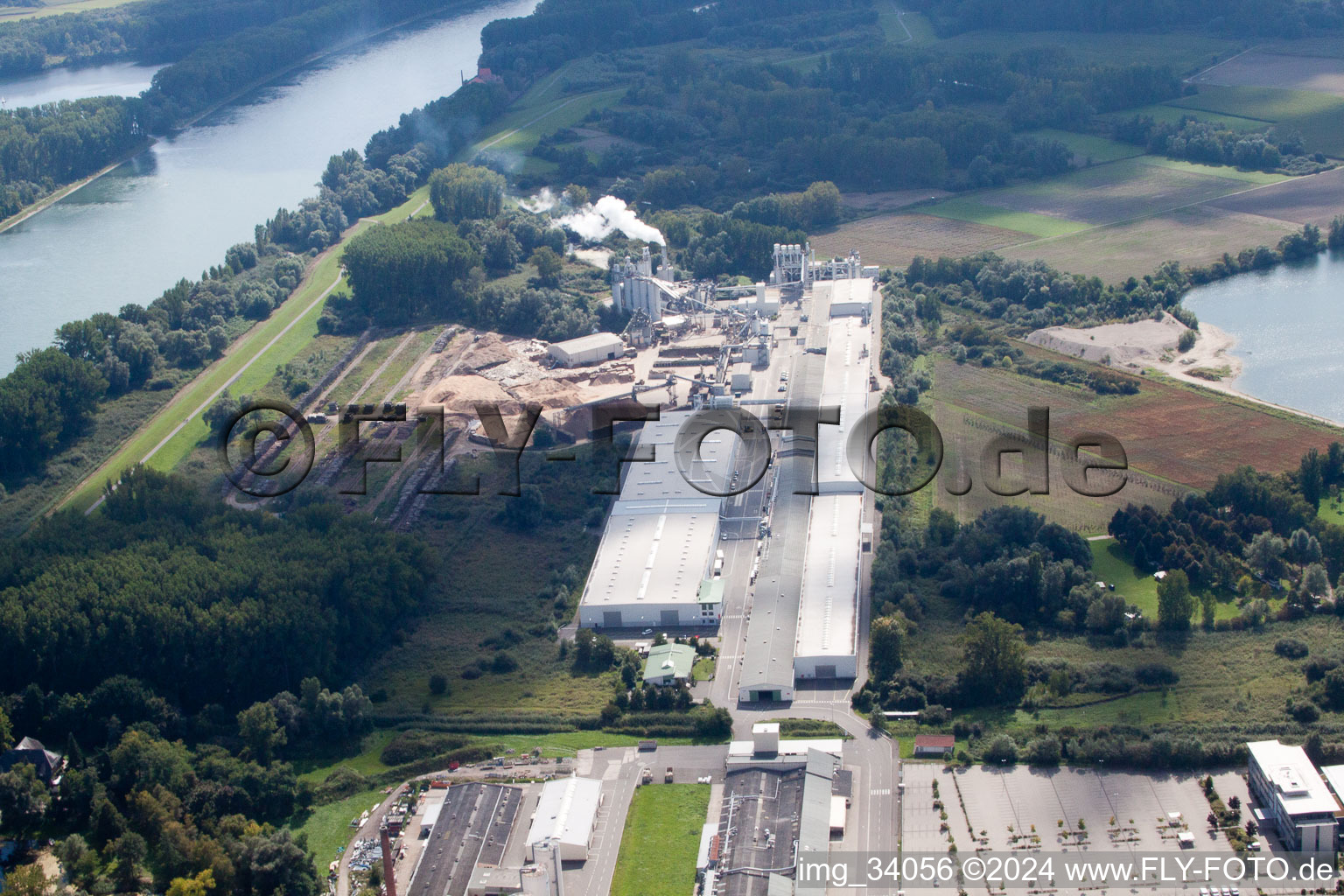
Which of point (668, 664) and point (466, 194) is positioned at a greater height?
point (466, 194)

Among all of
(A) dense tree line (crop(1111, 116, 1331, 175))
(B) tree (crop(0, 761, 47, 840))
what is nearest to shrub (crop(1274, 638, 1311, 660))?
(B) tree (crop(0, 761, 47, 840))

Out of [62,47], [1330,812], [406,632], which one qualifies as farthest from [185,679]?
[62,47]

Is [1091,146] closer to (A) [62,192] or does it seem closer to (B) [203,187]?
(B) [203,187]

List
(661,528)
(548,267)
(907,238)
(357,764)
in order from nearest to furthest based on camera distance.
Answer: (357,764) → (661,528) → (548,267) → (907,238)

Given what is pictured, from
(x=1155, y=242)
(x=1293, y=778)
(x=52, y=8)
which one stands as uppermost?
(x=52, y=8)

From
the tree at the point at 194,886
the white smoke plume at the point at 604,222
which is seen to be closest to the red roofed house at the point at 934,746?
the tree at the point at 194,886

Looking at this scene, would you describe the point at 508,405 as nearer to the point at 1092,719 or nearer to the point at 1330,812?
the point at 1092,719

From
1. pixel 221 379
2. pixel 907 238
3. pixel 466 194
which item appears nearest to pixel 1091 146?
pixel 907 238

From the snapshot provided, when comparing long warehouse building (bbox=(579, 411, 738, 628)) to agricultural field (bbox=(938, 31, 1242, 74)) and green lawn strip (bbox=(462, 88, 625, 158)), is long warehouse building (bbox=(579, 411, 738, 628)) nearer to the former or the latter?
green lawn strip (bbox=(462, 88, 625, 158))
